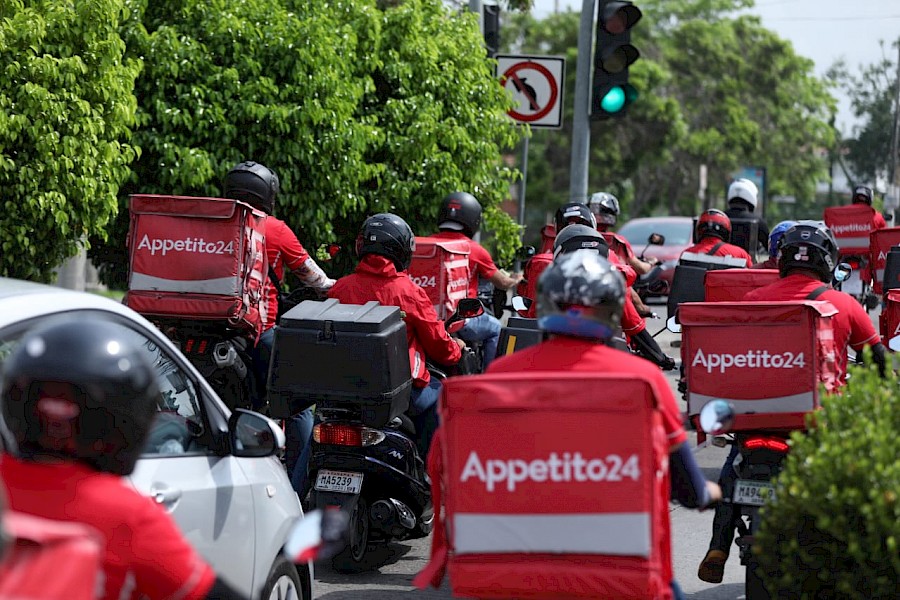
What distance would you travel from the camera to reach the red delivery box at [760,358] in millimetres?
5938

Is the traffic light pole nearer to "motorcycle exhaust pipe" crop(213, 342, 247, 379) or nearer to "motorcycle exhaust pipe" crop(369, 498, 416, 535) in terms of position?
"motorcycle exhaust pipe" crop(213, 342, 247, 379)

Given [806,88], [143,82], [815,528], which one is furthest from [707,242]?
[806,88]

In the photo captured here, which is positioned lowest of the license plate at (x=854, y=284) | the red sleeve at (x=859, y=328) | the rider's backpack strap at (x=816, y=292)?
the license plate at (x=854, y=284)

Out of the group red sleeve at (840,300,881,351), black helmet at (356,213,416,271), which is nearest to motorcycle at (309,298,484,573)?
black helmet at (356,213,416,271)

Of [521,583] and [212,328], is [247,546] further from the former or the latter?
[212,328]

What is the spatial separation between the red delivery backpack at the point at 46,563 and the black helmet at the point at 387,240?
17.1 feet

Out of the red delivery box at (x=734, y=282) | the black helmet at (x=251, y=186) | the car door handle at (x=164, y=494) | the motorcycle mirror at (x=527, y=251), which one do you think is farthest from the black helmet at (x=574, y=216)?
the car door handle at (x=164, y=494)

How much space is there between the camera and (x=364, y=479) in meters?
7.07

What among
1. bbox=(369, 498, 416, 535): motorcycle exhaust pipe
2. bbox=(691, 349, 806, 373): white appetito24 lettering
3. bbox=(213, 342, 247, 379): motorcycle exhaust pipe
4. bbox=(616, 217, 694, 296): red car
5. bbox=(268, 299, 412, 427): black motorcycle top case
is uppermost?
bbox=(691, 349, 806, 373): white appetito24 lettering

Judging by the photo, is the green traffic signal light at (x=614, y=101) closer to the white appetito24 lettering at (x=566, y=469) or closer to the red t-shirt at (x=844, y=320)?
the red t-shirt at (x=844, y=320)

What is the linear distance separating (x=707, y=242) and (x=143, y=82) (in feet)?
14.4

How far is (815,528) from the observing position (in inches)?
170

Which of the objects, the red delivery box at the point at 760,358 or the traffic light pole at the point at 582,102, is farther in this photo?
the traffic light pole at the point at 582,102

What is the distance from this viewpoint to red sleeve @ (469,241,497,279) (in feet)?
31.3
